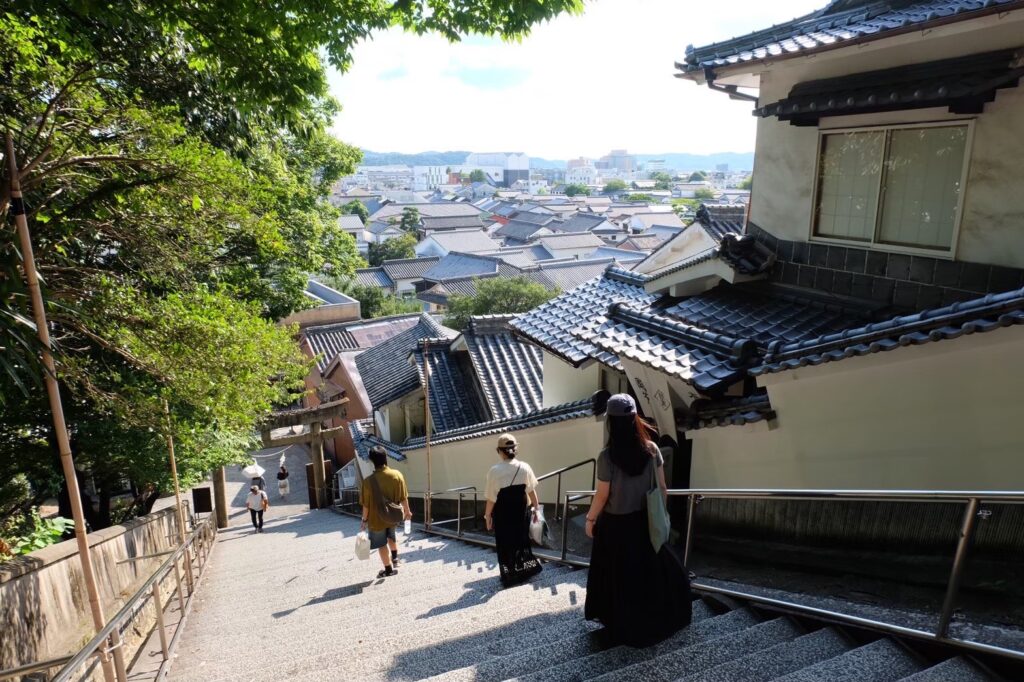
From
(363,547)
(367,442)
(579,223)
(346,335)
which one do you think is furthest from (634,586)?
(579,223)

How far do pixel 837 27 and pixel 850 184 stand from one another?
59.6 inches

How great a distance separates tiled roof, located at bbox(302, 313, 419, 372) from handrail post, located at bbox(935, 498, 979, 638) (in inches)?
888

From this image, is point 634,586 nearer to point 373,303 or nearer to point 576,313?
point 576,313

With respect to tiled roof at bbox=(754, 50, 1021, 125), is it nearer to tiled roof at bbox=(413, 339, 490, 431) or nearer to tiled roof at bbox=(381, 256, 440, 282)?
tiled roof at bbox=(413, 339, 490, 431)

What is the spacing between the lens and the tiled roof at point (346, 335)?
25.7 meters

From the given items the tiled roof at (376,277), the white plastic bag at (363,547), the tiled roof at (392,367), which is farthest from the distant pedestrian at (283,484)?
the tiled roof at (376,277)

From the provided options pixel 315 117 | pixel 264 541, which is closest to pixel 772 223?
pixel 315 117

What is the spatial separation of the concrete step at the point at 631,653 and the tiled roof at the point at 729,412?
229 cm

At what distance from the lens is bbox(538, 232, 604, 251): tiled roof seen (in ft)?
199

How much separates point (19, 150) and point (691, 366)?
5.96m

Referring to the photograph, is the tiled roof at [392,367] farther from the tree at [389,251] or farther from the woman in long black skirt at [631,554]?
the tree at [389,251]

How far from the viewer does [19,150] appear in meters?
4.99

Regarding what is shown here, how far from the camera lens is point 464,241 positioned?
64.1m

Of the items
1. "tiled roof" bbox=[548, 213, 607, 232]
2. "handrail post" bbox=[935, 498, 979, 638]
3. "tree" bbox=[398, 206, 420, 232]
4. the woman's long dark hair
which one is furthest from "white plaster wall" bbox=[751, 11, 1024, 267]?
"tree" bbox=[398, 206, 420, 232]
